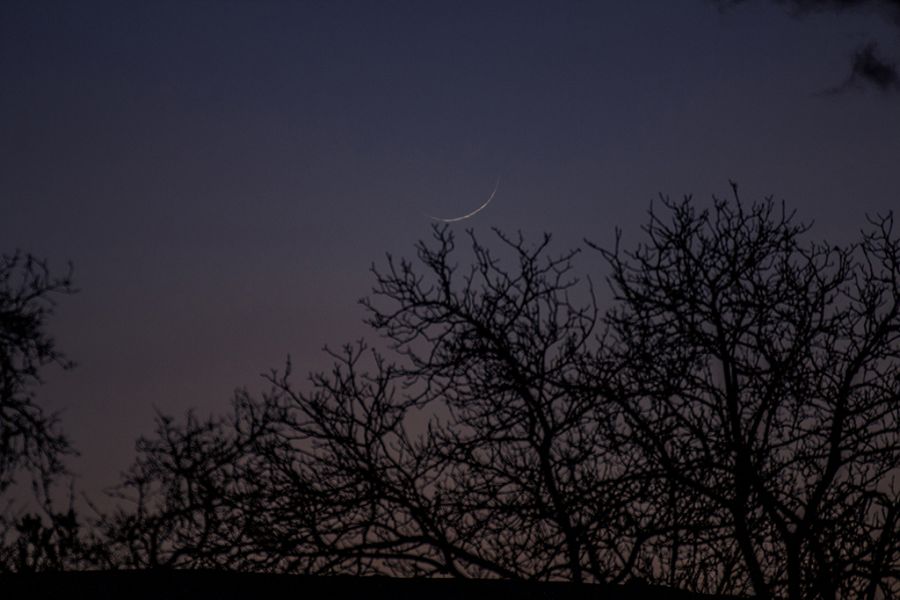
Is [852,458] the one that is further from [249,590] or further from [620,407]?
[249,590]

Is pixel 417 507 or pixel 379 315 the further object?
pixel 379 315

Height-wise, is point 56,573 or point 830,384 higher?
point 830,384

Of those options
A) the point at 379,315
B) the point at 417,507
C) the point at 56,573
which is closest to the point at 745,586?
the point at 417,507

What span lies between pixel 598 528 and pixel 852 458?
2.69 meters

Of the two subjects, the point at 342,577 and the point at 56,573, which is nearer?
the point at 342,577

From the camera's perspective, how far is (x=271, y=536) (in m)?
8.73

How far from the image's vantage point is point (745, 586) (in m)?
9.25

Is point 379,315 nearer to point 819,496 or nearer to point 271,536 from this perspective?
point 271,536

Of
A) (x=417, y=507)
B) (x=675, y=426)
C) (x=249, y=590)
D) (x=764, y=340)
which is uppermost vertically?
(x=764, y=340)

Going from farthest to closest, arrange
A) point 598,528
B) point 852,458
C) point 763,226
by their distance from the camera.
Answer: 1. point 763,226
2. point 852,458
3. point 598,528

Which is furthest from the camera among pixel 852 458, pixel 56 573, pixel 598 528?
pixel 56 573

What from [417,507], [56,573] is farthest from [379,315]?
[56,573]

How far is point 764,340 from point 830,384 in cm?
77

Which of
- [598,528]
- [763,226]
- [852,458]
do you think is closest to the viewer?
[598,528]
